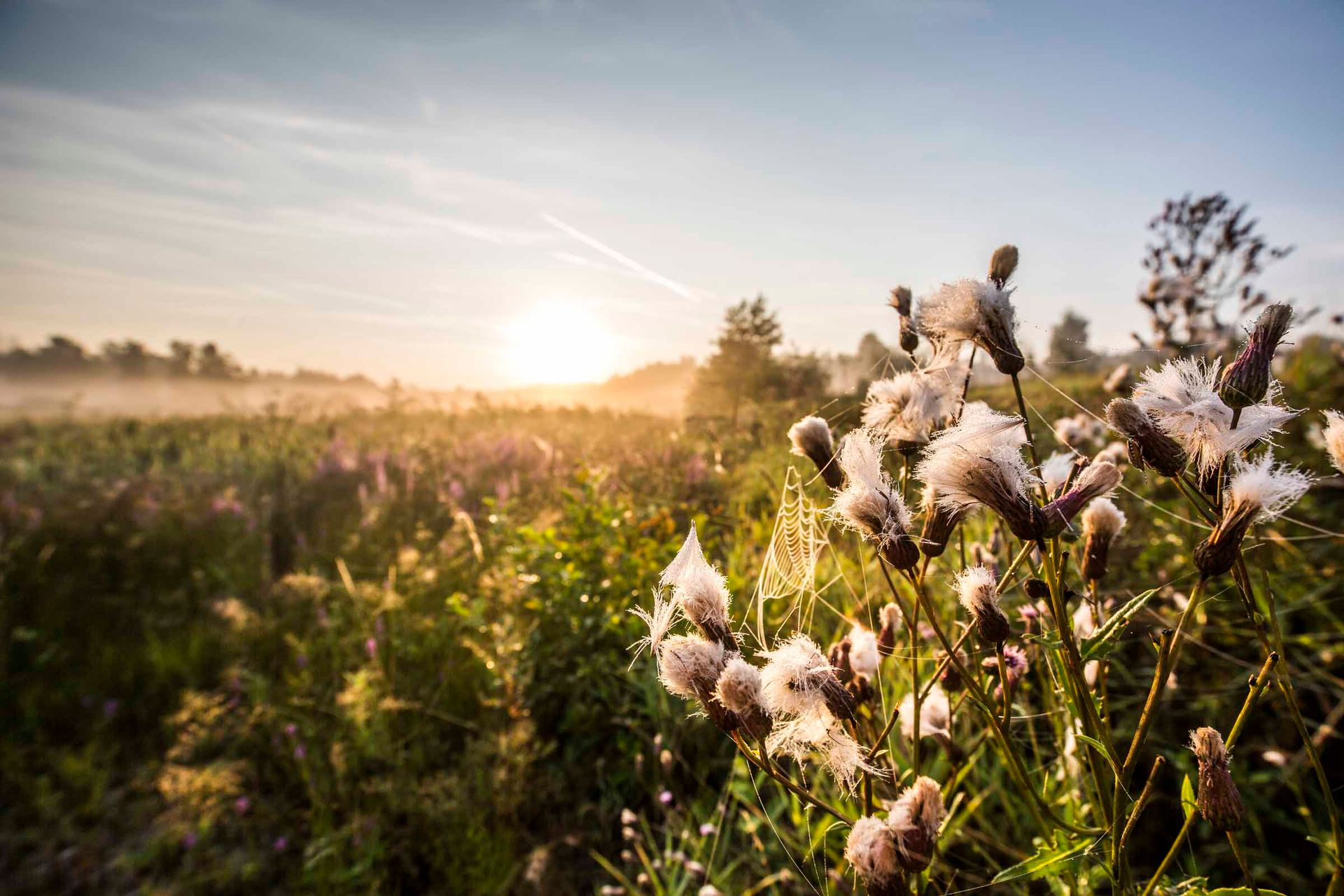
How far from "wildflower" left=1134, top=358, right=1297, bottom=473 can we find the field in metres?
0.52

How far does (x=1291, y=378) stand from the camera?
4164 mm

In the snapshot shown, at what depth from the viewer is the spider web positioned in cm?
100

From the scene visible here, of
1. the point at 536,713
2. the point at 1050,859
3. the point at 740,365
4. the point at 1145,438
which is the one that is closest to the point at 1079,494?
the point at 1145,438

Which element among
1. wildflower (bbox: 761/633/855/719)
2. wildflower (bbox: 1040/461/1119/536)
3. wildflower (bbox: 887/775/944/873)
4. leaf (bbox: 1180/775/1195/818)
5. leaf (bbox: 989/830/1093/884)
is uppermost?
wildflower (bbox: 1040/461/1119/536)

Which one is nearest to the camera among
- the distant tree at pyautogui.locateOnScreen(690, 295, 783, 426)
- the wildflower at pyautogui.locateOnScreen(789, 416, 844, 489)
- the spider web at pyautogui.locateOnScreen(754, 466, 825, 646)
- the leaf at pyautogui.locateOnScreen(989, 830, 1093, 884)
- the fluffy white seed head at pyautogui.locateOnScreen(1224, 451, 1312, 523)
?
the fluffy white seed head at pyautogui.locateOnScreen(1224, 451, 1312, 523)

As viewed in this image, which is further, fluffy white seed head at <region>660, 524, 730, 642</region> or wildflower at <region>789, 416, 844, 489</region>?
wildflower at <region>789, 416, 844, 489</region>

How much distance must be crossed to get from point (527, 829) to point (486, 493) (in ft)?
11.8

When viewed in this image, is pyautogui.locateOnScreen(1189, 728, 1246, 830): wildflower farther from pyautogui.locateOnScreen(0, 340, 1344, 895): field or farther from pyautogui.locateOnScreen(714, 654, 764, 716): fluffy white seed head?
pyautogui.locateOnScreen(714, 654, 764, 716): fluffy white seed head

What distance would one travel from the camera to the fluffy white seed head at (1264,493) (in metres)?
0.76

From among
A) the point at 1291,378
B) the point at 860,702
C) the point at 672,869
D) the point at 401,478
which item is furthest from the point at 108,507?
the point at 1291,378

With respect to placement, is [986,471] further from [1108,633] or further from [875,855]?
[875,855]

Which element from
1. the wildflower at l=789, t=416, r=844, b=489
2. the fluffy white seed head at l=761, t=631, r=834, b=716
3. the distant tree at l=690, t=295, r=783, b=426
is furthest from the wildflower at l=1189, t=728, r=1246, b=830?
the distant tree at l=690, t=295, r=783, b=426

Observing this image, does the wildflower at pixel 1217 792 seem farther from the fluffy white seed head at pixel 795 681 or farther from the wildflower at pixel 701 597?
the wildflower at pixel 701 597

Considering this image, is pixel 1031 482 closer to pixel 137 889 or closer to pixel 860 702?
pixel 860 702
